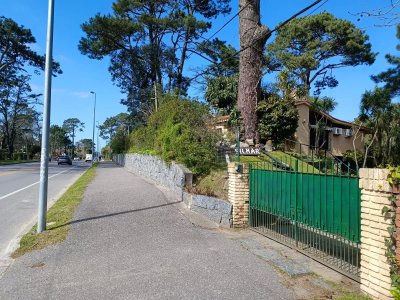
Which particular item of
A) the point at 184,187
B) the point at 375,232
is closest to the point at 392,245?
the point at 375,232

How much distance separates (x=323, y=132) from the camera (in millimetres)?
29406

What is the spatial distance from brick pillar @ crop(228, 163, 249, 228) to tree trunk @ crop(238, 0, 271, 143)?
31.1ft

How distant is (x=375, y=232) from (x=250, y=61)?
1455 centimetres

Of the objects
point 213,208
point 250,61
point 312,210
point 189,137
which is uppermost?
→ point 250,61

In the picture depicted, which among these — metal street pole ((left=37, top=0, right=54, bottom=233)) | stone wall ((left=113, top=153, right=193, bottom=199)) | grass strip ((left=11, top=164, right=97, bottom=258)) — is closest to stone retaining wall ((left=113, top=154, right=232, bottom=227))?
stone wall ((left=113, top=153, right=193, bottom=199))

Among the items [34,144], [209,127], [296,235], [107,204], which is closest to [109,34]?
[209,127]

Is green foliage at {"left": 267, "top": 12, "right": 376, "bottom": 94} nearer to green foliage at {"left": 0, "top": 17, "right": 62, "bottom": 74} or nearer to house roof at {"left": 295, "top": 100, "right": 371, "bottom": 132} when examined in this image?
house roof at {"left": 295, "top": 100, "right": 371, "bottom": 132}

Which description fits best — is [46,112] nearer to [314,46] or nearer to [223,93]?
[223,93]

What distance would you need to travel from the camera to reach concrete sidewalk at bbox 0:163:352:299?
5.07 meters

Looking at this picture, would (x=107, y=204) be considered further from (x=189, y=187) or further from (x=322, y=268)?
(x=322, y=268)

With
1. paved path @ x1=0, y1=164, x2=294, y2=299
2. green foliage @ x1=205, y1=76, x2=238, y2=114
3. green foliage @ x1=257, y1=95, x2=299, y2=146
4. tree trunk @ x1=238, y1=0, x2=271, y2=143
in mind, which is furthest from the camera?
green foliage @ x1=205, y1=76, x2=238, y2=114

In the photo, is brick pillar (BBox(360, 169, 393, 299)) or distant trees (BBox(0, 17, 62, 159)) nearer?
brick pillar (BBox(360, 169, 393, 299))

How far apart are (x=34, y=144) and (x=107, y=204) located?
9760 cm

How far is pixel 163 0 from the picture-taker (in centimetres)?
3278
